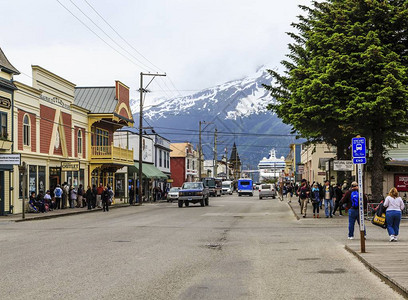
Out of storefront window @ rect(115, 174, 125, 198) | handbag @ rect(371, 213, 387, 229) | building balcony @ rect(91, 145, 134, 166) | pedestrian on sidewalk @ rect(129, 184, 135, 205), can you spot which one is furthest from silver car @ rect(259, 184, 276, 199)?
handbag @ rect(371, 213, 387, 229)

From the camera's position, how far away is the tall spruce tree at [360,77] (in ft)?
86.7

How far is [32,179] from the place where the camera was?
3616 cm

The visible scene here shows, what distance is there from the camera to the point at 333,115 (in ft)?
91.2

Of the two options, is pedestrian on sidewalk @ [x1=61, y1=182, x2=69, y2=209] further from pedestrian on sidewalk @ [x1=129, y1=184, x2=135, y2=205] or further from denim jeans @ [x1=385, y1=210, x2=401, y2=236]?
denim jeans @ [x1=385, y1=210, x2=401, y2=236]

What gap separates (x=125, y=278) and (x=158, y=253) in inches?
151

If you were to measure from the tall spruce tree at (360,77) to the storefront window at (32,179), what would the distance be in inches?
670

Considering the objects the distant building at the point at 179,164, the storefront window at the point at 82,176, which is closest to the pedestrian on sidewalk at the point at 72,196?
the storefront window at the point at 82,176

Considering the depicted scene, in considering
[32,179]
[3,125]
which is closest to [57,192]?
[32,179]

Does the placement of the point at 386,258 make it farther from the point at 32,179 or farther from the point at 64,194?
the point at 64,194

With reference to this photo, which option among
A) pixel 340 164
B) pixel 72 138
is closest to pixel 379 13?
pixel 340 164

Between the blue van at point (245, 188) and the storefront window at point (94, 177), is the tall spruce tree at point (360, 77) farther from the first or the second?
the blue van at point (245, 188)

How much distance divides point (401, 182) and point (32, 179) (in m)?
23.1

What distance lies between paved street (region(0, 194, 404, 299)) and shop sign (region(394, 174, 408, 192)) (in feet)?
55.5

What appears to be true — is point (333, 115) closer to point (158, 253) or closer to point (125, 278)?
point (158, 253)
